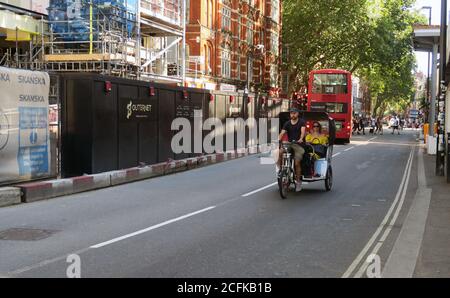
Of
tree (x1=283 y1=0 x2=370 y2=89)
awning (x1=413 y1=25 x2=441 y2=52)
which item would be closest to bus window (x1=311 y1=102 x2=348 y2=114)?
awning (x1=413 y1=25 x2=441 y2=52)

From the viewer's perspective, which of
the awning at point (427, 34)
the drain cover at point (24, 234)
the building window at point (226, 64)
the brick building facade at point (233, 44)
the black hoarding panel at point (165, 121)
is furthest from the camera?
the building window at point (226, 64)

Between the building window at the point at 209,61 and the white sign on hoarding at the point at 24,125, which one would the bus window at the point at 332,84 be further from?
the white sign on hoarding at the point at 24,125

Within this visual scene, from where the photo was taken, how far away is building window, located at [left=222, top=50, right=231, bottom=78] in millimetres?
42700

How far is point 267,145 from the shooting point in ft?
92.8

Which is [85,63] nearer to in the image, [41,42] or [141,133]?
[41,42]

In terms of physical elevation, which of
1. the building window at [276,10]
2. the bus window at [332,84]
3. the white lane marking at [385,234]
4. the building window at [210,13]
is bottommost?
the white lane marking at [385,234]

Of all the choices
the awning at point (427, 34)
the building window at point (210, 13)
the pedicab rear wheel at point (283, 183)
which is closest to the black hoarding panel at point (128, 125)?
the pedicab rear wheel at point (283, 183)

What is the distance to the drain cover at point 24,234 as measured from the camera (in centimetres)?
781

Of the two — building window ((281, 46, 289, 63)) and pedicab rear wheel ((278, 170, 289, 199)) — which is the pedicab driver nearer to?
pedicab rear wheel ((278, 170, 289, 199))

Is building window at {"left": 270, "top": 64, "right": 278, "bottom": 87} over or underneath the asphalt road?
over

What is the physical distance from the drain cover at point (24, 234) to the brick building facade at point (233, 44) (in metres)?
27.2

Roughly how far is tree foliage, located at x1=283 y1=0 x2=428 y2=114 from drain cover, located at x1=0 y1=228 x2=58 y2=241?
44.2 meters

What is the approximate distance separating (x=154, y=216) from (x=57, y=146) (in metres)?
4.63
